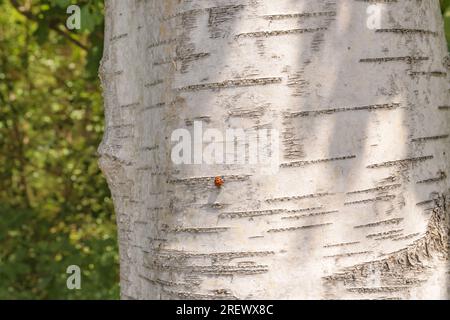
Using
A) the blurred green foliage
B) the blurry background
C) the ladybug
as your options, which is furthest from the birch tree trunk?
the blurred green foliage

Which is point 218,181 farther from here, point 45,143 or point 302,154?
point 45,143

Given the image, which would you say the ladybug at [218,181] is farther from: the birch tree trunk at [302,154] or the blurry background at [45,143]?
the blurry background at [45,143]

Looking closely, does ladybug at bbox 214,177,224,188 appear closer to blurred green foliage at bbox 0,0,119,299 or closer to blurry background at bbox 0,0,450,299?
blurry background at bbox 0,0,450,299

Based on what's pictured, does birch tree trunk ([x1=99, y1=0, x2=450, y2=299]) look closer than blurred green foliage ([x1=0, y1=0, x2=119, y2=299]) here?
Yes

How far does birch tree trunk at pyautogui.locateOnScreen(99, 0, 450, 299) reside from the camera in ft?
4.16

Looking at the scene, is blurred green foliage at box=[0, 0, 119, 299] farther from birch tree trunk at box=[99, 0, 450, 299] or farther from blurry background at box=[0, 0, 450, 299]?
birch tree trunk at box=[99, 0, 450, 299]

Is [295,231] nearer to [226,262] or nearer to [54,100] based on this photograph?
[226,262]

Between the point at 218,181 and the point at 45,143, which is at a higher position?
the point at 45,143

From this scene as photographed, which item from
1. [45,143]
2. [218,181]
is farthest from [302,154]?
[45,143]

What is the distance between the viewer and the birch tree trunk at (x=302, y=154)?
1.27 m

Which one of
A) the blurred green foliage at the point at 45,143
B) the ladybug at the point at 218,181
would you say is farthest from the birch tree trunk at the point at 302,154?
the blurred green foliage at the point at 45,143

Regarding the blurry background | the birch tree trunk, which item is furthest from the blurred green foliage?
the birch tree trunk

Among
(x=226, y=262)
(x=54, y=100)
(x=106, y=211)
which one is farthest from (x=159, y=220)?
(x=54, y=100)

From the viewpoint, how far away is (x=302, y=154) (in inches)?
49.9
